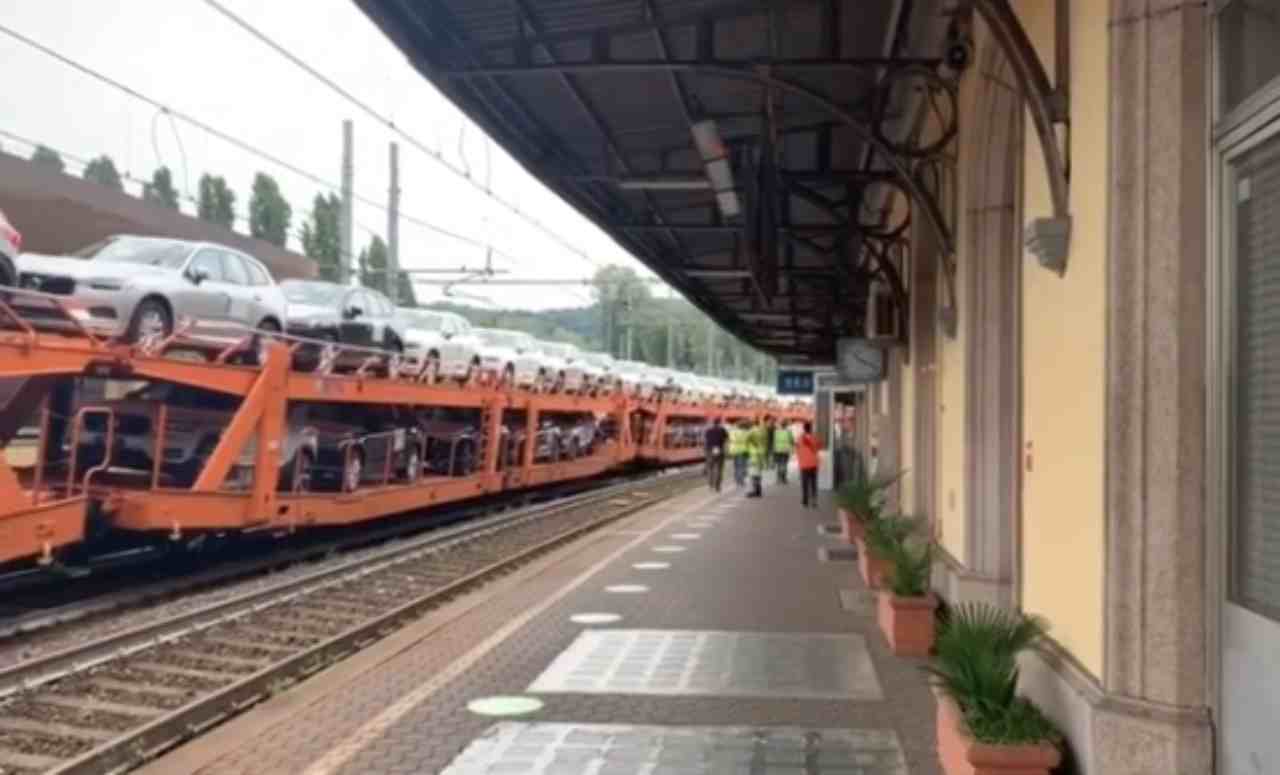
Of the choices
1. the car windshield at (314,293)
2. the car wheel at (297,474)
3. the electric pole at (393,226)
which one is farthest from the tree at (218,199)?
the car wheel at (297,474)

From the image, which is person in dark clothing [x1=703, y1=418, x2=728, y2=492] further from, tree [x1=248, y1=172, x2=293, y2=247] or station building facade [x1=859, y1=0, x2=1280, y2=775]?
tree [x1=248, y1=172, x2=293, y2=247]

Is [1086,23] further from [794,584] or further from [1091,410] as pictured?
[794,584]

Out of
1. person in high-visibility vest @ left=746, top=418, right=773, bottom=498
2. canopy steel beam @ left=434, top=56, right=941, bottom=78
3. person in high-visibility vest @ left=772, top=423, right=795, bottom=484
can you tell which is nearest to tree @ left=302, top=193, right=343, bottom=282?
person in high-visibility vest @ left=772, top=423, right=795, bottom=484

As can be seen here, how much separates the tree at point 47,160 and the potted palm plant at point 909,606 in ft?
90.4

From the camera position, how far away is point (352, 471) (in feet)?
51.4

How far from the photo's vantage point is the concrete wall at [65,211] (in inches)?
1161

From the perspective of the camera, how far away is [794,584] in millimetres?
11906

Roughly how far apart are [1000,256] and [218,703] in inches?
225

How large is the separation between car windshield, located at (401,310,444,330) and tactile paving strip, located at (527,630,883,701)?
1386 centimetres

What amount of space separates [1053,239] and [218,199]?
6176cm

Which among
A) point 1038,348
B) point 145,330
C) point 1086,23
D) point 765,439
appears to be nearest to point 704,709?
point 1038,348

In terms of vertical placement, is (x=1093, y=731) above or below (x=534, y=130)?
below

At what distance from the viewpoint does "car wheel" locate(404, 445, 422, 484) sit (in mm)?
17750

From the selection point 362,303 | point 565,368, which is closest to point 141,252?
point 362,303
